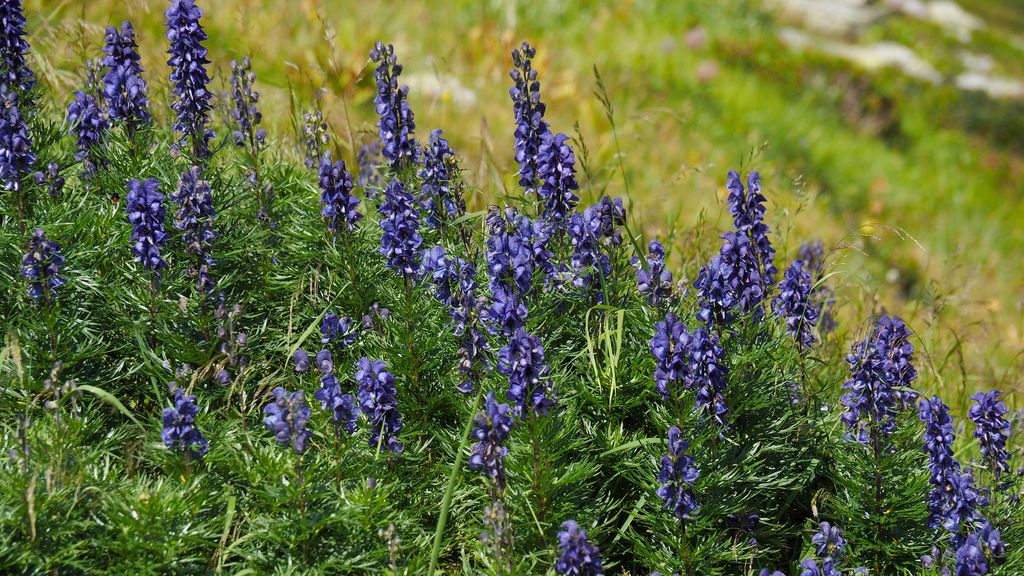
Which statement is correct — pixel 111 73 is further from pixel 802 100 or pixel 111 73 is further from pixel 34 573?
pixel 802 100

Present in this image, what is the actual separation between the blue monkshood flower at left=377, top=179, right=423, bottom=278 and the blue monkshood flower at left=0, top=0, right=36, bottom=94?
1598 mm

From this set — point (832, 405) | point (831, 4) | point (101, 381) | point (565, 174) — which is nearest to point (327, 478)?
point (101, 381)

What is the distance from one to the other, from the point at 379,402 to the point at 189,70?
1.57m

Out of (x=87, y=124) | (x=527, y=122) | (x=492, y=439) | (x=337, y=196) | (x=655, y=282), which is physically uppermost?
(x=527, y=122)

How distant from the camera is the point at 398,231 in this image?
3180 mm

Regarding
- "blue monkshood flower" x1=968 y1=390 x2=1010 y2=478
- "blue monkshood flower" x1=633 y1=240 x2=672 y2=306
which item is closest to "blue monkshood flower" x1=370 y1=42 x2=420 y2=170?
"blue monkshood flower" x1=633 y1=240 x2=672 y2=306

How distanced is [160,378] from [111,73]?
1.29 meters

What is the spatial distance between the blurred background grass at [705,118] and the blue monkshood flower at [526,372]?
1581 millimetres

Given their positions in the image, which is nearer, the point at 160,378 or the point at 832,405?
the point at 160,378

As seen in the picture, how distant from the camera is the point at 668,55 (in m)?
11.9

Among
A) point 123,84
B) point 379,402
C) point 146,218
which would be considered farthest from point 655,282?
point 123,84

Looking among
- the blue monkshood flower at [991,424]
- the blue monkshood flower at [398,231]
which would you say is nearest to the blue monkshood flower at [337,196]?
the blue monkshood flower at [398,231]

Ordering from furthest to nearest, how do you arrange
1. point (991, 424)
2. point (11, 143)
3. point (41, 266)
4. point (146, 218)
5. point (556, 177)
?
point (556, 177)
point (11, 143)
point (991, 424)
point (146, 218)
point (41, 266)

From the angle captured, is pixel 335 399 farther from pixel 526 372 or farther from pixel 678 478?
pixel 678 478
